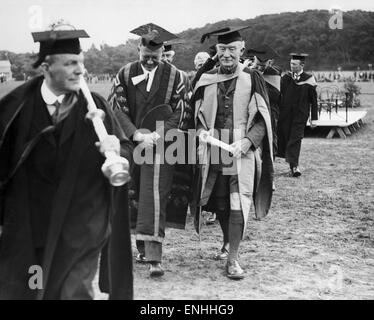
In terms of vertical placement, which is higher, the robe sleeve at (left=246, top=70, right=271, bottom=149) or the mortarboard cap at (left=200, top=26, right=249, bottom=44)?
the mortarboard cap at (left=200, top=26, right=249, bottom=44)

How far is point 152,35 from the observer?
6.11 metres

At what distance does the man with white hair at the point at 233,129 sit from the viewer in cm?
599

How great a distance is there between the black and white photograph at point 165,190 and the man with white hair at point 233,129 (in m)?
0.01

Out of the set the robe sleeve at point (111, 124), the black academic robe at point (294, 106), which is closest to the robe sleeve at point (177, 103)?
the robe sleeve at point (111, 124)

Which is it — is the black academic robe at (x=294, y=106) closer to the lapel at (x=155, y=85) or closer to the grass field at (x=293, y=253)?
the grass field at (x=293, y=253)

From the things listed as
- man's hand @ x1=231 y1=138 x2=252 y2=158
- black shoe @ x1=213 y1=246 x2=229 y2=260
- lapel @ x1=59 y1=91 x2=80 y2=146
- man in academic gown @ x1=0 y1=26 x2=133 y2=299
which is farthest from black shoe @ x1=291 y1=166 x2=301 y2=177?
lapel @ x1=59 y1=91 x2=80 y2=146

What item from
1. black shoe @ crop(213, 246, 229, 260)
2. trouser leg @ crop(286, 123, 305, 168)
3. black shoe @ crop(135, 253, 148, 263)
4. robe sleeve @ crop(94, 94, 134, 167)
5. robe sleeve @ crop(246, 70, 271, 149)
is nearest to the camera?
robe sleeve @ crop(94, 94, 134, 167)

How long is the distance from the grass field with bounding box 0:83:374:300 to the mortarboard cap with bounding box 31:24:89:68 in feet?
7.21

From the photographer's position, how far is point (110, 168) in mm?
3365

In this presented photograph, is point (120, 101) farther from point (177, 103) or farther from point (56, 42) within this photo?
point (56, 42)

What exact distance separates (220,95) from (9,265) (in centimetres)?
289

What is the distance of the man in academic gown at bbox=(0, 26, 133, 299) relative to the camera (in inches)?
146

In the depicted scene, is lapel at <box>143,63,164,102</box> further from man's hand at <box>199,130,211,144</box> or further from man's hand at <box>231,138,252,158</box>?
man's hand at <box>231,138,252,158</box>

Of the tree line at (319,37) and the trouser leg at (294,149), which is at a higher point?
the trouser leg at (294,149)
